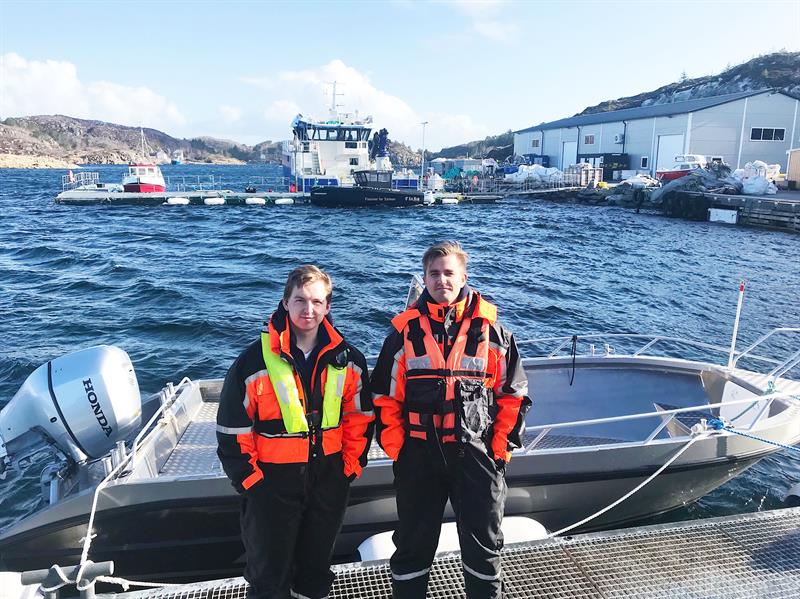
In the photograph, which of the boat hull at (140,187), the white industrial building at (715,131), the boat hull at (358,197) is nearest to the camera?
the boat hull at (358,197)

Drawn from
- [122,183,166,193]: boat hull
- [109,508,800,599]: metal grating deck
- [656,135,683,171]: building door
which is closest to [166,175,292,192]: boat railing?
[122,183,166,193]: boat hull

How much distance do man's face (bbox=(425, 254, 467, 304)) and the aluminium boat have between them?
2.00 metres

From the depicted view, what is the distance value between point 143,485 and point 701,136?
50595 mm

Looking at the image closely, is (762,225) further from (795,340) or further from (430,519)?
(430,519)

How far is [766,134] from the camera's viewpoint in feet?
148

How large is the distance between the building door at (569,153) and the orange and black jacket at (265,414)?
61711 millimetres

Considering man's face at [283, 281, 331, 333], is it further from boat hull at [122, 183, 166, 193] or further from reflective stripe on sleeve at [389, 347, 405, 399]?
boat hull at [122, 183, 166, 193]

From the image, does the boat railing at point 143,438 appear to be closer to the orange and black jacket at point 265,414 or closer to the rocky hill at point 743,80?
the orange and black jacket at point 265,414

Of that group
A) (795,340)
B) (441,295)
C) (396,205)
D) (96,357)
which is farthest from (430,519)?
(396,205)

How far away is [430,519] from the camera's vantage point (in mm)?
2979

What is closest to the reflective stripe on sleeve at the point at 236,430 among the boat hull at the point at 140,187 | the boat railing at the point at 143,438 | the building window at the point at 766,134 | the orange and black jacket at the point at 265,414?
the orange and black jacket at the point at 265,414

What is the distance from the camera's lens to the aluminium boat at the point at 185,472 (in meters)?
4.26

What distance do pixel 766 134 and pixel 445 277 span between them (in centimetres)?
5314

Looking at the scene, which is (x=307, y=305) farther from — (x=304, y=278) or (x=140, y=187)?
(x=140, y=187)
